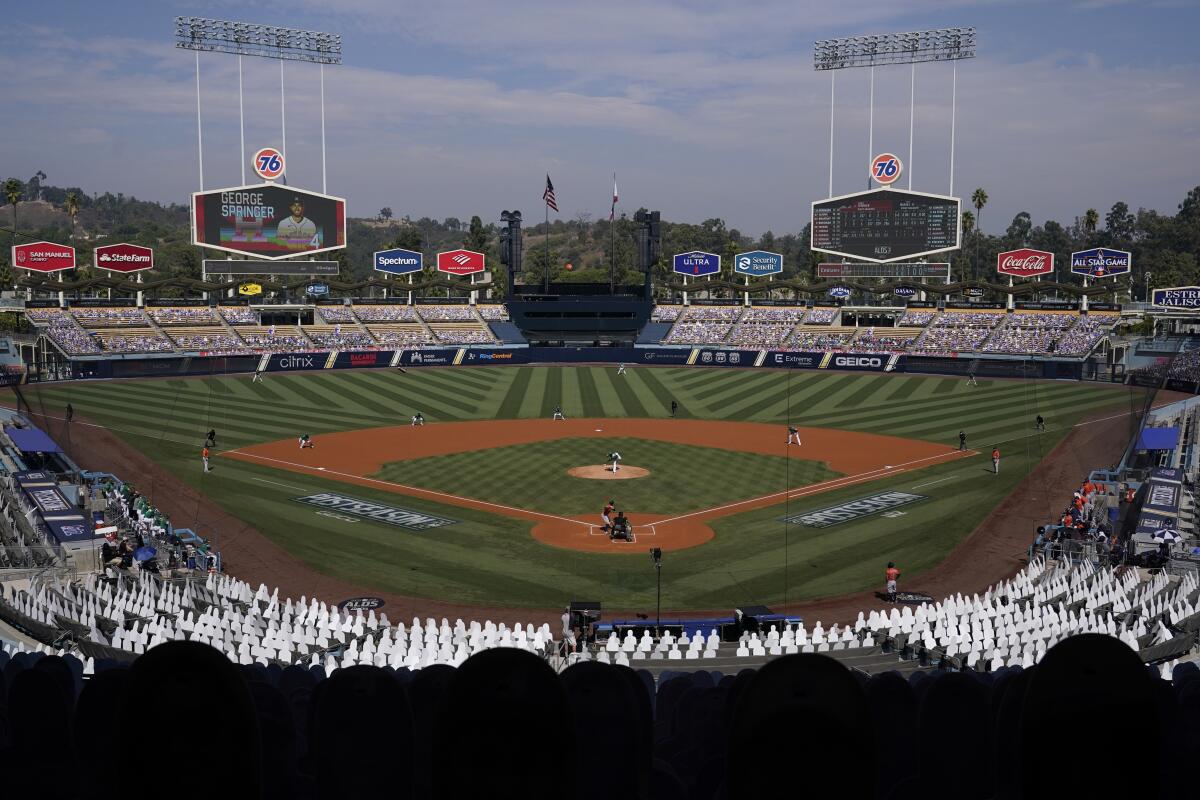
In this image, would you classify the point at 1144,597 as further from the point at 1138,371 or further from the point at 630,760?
the point at 1138,371

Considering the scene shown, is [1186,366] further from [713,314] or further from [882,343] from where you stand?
[713,314]

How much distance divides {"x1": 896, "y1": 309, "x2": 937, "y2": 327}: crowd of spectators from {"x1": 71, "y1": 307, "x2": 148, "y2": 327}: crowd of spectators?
65.9m

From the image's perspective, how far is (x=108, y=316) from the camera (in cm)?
7781

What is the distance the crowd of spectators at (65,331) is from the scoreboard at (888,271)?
204ft

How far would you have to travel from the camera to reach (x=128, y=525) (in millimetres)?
26328

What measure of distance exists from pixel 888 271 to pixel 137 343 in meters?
63.4

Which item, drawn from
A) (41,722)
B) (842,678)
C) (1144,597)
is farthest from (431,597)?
(842,678)

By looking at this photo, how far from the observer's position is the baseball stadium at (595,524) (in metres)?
2.75

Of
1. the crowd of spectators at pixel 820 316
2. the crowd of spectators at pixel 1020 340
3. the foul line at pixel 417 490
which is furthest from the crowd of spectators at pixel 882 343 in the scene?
the foul line at pixel 417 490

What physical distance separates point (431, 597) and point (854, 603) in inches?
406

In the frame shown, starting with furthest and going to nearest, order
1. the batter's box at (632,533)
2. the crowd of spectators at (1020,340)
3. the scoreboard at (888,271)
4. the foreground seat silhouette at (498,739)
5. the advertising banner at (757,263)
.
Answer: the advertising banner at (757,263), the scoreboard at (888,271), the crowd of spectators at (1020,340), the batter's box at (632,533), the foreground seat silhouette at (498,739)

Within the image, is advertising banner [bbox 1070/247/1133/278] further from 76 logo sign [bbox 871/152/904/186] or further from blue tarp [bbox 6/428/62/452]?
blue tarp [bbox 6/428/62/452]

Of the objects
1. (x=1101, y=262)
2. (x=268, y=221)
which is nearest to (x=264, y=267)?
(x=268, y=221)

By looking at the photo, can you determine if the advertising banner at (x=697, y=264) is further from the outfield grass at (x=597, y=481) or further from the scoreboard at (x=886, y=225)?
the outfield grass at (x=597, y=481)
